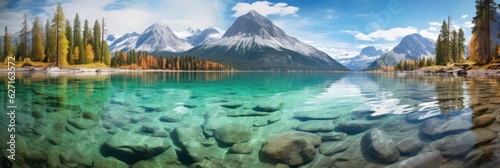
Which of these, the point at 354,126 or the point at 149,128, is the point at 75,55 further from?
the point at 354,126

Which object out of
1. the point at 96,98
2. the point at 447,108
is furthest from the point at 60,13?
the point at 447,108

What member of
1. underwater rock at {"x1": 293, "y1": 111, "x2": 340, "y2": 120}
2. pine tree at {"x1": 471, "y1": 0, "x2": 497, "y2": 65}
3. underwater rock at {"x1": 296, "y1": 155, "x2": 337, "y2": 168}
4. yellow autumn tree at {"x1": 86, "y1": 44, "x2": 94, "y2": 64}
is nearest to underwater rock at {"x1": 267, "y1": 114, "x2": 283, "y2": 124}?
underwater rock at {"x1": 293, "y1": 111, "x2": 340, "y2": 120}

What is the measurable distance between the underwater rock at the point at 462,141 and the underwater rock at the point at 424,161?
1.32 ft

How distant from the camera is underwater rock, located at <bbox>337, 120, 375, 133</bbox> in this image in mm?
11976

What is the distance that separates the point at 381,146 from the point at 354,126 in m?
2.55

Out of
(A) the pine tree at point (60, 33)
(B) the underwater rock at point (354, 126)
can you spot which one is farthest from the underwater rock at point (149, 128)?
(A) the pine tree at point (60, 33)

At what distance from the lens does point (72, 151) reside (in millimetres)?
11625

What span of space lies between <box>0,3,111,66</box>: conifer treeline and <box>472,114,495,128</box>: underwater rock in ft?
288

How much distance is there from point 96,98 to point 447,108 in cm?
2131

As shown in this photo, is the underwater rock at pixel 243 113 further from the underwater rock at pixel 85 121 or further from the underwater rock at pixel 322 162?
the underwater rock at pixel 85 121

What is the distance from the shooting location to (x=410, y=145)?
9922 millimetres

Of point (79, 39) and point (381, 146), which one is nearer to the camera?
point (381, 146)

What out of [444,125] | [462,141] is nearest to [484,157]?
[462,141]

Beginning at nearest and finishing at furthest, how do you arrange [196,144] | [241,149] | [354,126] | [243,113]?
1. [241,149]
2. [196,144]
3. [354,126]
4. [243,113]
